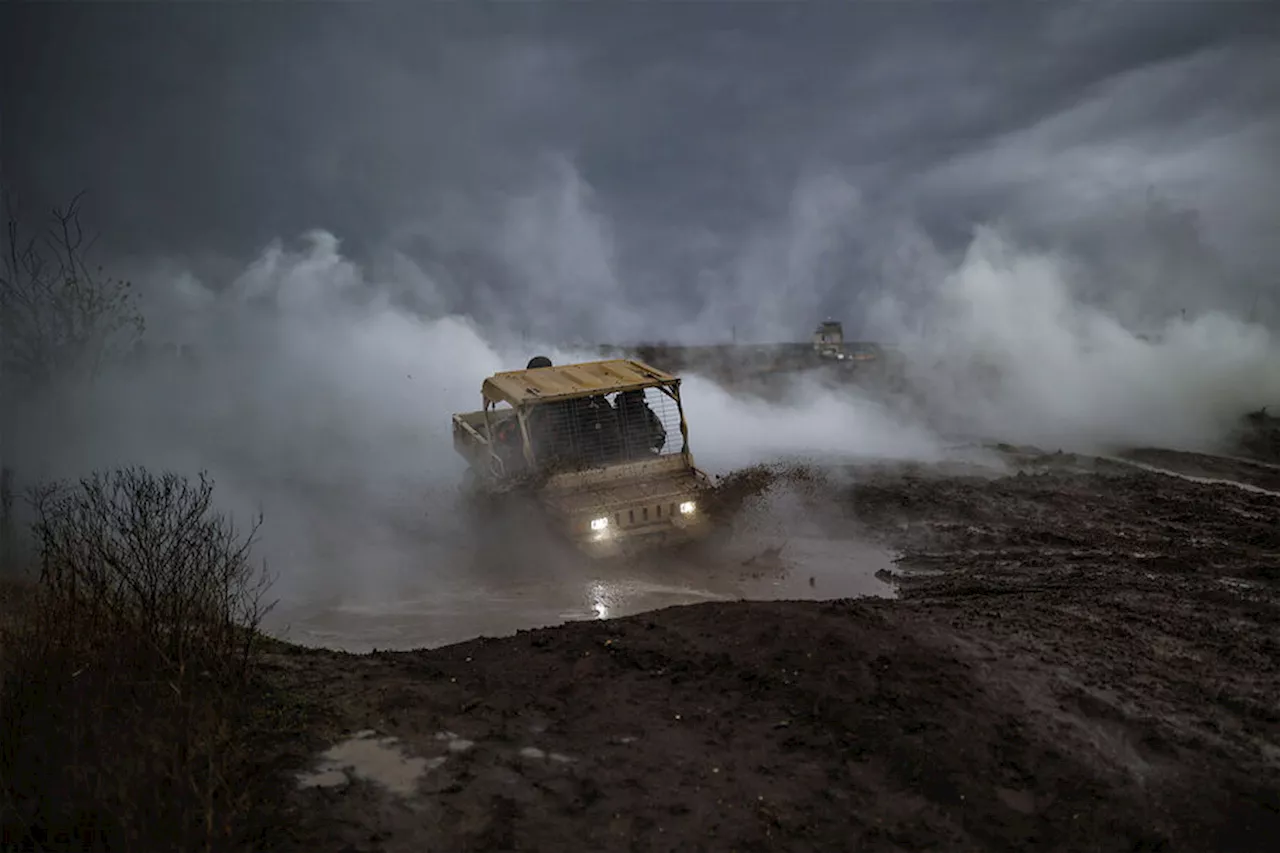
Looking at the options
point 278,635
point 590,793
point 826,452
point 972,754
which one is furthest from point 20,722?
point 826,452

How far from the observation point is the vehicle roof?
41.1ft

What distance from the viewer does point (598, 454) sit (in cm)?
1283

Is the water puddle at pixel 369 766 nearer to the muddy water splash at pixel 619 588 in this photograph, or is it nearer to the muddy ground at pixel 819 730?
the muddy ground at pixel 819 730

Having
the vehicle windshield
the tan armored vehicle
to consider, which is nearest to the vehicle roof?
the tan armored vehicle

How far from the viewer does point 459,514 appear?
14.5 m

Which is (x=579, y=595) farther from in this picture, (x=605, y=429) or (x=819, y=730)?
(x=819, y=730)

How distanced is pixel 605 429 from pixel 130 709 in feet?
27.9

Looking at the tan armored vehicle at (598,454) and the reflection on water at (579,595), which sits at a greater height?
the tan armored vehicle at (598,454)

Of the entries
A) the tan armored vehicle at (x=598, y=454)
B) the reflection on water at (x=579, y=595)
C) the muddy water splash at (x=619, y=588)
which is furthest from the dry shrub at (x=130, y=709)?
the tan armored vehicle at (x=598, y=454)

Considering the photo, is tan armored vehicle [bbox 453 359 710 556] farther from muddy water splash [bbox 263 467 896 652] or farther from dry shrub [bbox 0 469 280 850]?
dry shrub [bbox 0 469 280 850]

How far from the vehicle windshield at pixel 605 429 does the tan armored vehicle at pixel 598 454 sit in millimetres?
17

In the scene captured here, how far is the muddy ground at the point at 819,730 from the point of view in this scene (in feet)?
16.6

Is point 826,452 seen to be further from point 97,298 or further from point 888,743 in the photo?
point 97,298

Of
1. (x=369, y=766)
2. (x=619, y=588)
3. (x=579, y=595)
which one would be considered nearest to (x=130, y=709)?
(x=369, y=766)
